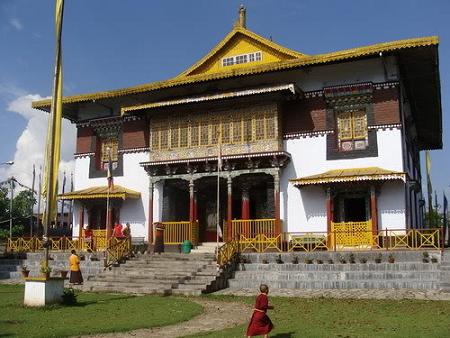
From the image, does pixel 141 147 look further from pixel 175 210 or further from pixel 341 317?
pixel 341 317

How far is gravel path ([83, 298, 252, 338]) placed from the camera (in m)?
10.8

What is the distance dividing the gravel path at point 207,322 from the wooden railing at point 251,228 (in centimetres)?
829

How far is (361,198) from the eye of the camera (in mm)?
23797

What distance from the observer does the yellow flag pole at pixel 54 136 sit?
1523 centimetres

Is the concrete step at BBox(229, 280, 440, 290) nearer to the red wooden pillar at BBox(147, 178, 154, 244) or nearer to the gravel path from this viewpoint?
the gravel path

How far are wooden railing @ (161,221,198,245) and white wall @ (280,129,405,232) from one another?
437 cm

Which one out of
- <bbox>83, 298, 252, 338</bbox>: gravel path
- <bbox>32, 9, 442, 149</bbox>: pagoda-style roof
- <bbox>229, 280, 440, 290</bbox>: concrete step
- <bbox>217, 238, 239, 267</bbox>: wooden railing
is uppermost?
<bbox>32, 9, 442, 149</bbox>: pagoda-style roof

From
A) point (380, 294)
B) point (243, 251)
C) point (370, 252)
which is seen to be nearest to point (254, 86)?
point (243, 251)

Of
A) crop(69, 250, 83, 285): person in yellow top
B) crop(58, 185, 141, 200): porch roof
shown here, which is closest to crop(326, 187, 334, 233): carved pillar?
crop(58, 185, 141, 200): porch roof

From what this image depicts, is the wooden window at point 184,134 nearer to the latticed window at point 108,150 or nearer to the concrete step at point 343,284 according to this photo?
the latticed window at point 108,150

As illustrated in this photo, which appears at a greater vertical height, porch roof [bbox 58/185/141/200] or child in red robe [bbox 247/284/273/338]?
porch roof [bbox 58/185/141/200]

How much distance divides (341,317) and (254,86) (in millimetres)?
15339

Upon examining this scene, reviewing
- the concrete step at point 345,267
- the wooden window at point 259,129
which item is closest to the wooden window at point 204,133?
the wooden window at point 259,129

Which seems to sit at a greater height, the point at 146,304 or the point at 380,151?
the point at 380,151
